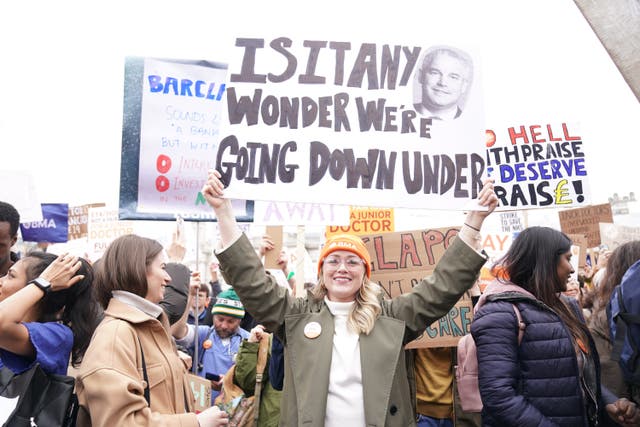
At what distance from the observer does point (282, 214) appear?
563cm

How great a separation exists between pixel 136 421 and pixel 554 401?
6.47 ft

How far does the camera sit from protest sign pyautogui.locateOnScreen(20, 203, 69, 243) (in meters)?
8.61

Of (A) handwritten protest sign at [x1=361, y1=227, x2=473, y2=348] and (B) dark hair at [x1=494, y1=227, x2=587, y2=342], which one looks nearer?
(B) dark hair at [x1=494, y1=227, x2=587, y2=342]

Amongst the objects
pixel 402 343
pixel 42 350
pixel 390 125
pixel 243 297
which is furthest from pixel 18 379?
pixel 390 125

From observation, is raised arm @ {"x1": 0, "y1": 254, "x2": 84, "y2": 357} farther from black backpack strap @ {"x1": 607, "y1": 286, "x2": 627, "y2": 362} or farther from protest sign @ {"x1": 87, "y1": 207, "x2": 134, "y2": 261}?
protest sign @ {"x1": 87, "y1": 207, "x2": 134, "y2": 261}

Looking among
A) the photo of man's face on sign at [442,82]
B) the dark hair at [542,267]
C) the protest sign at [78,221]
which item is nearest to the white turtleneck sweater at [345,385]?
the dark hair at [542,267]

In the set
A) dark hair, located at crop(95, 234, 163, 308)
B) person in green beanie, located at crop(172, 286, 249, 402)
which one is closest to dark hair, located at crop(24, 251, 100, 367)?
dark hair, located at crop(95, 234, 163, 308)

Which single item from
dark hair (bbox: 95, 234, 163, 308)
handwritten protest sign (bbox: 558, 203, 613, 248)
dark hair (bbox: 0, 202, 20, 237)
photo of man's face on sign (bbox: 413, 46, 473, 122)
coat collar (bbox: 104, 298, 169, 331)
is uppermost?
photo of man's face on sign (bbox: 413, 46, 473, 122)

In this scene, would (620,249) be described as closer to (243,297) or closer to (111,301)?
(243,297)

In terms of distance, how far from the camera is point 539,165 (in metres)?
6.06

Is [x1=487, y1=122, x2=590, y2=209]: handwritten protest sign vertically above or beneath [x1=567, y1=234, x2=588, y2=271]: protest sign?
above

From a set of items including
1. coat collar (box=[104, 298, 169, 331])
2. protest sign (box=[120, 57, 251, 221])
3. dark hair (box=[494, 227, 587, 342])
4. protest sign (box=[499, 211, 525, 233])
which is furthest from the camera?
protest sign (box=[499, 211, 525, 233])

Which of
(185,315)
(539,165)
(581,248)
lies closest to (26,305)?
(185,315)

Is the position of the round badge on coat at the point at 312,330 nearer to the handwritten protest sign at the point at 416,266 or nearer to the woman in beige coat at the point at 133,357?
the woman in beige coat at the point at 133,357
